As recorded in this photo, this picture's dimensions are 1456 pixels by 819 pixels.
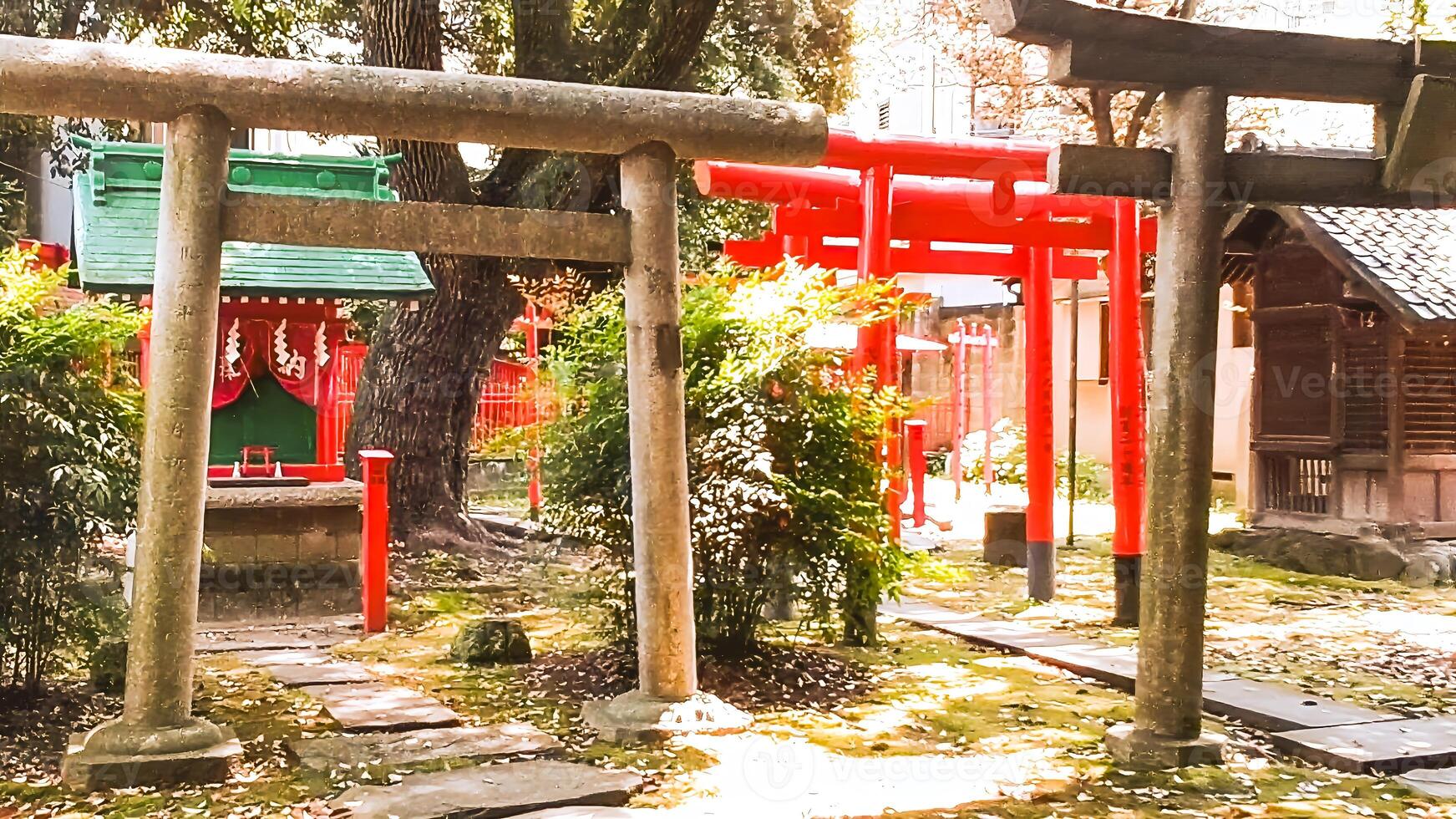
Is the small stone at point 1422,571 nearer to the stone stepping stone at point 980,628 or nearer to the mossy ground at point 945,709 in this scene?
the mossy ground at point 945,709

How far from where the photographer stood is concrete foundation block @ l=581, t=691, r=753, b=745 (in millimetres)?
5648

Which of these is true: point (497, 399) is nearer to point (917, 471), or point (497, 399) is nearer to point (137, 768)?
point (917, 471)

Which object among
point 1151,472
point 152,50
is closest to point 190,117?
point 152,50

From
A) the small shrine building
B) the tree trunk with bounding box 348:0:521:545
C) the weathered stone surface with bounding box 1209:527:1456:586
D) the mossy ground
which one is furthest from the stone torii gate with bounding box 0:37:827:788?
the weathered stone surface with bounding box 1209:527:1456:586

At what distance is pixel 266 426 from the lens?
9.53 metres

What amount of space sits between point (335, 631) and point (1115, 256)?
6.53 m

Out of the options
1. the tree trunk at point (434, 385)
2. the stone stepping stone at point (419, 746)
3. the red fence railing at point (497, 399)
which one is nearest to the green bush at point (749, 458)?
the stone stepping stone at point (419, 746)

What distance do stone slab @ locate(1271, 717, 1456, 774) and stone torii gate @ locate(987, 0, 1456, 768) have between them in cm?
61

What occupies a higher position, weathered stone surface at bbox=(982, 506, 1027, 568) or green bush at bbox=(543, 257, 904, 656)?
green bush at bbox=(543, 257, 904, 656)

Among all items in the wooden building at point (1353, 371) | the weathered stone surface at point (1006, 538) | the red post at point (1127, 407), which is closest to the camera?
the red post at point (1127, 407)

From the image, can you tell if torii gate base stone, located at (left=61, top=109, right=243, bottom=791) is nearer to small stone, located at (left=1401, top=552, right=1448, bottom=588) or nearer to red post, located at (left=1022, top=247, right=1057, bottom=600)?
red post, located at (left=1022, top=247, right=1057, bottom=600)

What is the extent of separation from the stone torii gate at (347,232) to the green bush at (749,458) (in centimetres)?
85

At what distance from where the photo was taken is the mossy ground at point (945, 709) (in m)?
4.94

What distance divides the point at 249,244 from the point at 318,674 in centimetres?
317
